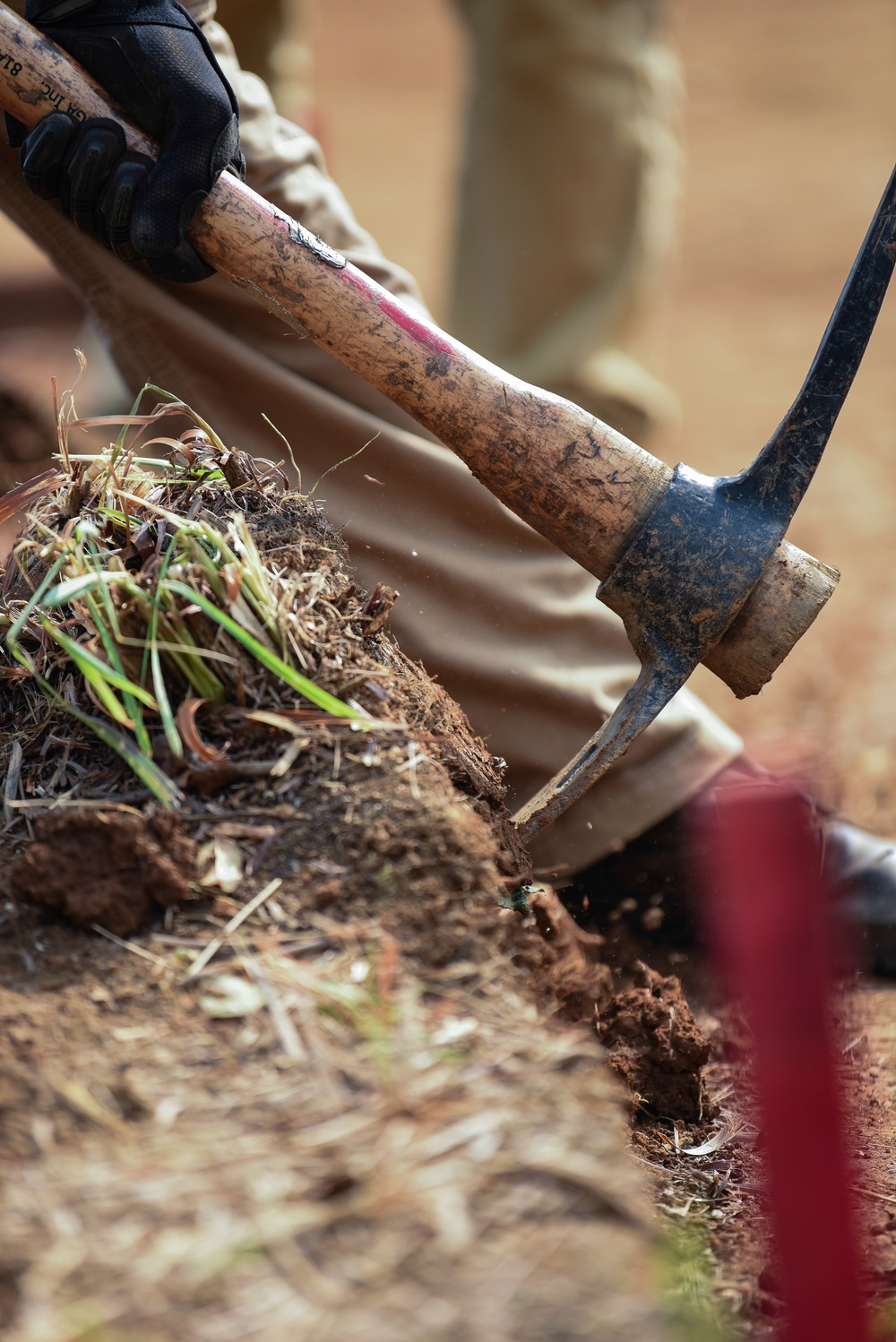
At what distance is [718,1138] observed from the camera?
152 centimetres

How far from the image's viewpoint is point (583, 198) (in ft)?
12.3

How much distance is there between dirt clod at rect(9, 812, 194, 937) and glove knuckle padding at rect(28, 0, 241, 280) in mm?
867

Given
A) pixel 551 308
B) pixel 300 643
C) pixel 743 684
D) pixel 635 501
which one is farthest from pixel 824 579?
pixel 551 308

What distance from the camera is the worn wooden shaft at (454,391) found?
5.04 feet

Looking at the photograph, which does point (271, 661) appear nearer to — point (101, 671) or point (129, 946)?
point (101, 671)

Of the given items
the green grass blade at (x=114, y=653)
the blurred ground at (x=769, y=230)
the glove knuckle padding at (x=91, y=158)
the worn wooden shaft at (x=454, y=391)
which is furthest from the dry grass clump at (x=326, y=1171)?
the glove knuckle padding at (x=91, y=158)

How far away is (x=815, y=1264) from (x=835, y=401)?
1146mm

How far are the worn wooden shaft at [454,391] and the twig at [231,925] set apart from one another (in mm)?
695

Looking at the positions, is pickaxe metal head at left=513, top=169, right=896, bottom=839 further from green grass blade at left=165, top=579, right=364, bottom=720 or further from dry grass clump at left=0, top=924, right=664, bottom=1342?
dry grass clump at left=0, top=924, right=664, bottom=1342

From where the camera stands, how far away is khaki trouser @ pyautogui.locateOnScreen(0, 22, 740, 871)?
1.97m

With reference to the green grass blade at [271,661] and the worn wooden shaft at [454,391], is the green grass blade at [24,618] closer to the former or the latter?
the green grass blade at [271,661]

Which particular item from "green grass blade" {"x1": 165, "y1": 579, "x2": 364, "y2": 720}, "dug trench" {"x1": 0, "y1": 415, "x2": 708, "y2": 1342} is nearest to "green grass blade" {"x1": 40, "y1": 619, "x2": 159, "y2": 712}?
"dug trench" {"x1": 0, "y1": 415, "x2": 708, "y2": 1342}

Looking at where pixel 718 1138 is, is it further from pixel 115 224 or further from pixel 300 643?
pixel 115 224

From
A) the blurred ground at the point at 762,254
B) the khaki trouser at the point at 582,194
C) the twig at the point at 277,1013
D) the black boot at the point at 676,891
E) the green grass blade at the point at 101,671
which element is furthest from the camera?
the khaki trouser at the point at 582,194
